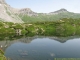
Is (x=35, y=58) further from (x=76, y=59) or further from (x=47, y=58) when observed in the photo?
(x=76, y=59)

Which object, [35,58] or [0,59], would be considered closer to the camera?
[0,59]

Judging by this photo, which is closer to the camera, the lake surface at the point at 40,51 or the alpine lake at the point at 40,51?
the alpine lake at the point at 40,51

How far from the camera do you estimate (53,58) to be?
66000 mm

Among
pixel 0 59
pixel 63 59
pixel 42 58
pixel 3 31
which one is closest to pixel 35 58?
pixel 42 58

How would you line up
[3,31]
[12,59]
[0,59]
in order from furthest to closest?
1. [3,31]
2. [12,59]
3. [0,59]

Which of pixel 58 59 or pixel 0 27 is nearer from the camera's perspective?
pixel 58 59

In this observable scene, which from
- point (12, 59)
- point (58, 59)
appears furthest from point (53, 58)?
point (12, 59)

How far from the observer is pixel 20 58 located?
66688 millimetres

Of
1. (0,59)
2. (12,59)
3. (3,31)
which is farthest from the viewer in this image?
(3,31)

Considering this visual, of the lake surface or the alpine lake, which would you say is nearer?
the alpine lake

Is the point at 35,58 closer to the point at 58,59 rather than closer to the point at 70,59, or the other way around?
the point at 58,59

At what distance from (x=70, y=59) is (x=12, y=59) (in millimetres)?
26136

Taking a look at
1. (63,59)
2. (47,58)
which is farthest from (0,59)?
(63,59)

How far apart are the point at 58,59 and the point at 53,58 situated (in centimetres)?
244
